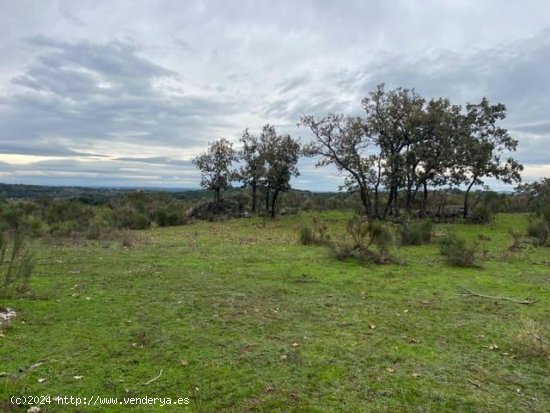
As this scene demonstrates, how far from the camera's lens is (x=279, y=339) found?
6625 mm

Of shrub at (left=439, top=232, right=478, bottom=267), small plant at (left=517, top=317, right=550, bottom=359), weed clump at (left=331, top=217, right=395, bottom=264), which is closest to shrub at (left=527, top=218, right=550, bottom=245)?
shrub at (left=439, top=232, right=478, bottom=267)

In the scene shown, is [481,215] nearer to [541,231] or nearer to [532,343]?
[541,231]

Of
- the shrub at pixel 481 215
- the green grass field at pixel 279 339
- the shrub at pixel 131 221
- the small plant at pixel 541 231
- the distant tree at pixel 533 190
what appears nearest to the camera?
the green grass field at pixel 279 339

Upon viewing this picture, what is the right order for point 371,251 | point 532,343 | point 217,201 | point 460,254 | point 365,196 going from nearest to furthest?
point 532,343
point 460,254
point 371,251
point 365,196
point 217,201

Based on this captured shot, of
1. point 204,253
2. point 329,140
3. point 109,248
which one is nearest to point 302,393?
point 204,253

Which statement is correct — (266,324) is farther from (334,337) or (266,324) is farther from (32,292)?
(32,292)

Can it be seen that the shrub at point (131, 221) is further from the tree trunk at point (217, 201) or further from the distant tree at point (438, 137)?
the distant tree at point (438, 137)

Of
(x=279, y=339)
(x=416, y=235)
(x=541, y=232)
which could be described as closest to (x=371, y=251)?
(x=416, y=235)

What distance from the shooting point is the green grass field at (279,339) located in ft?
16.0

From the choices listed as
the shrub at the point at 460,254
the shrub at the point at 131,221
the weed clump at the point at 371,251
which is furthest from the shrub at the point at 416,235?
the shrub at the point at 131,221

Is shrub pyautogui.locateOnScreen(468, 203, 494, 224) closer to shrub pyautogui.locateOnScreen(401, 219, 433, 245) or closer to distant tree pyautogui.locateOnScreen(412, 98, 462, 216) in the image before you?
distant tree pyautogui.locateOnScreen(412, 98, 462, 216)

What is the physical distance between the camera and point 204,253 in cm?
1560

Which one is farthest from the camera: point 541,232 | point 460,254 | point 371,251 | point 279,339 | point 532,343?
point 541,232

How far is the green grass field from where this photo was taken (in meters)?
4.87
